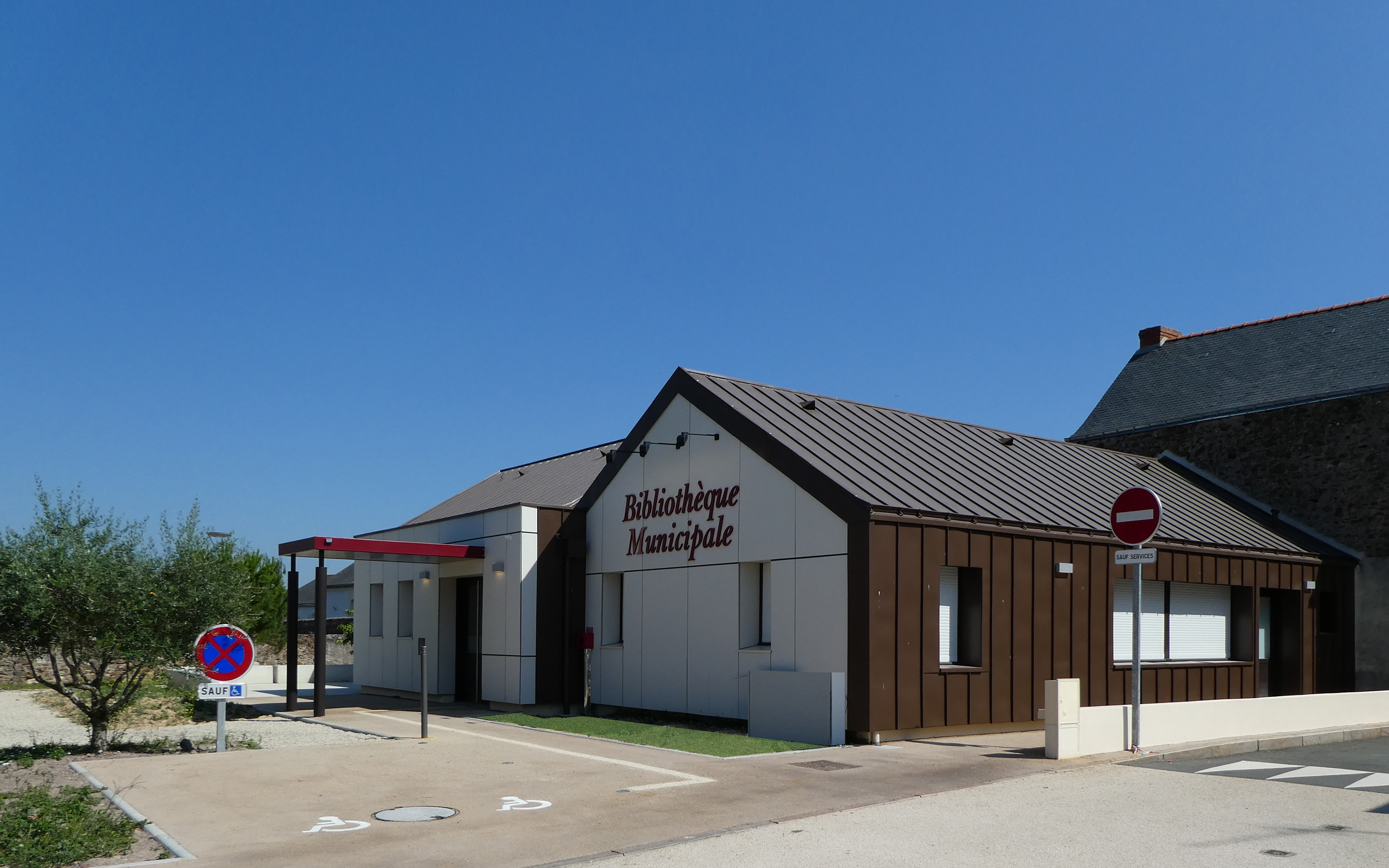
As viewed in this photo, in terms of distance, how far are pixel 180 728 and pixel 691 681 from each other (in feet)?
26.5

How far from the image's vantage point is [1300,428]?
78.6 ft

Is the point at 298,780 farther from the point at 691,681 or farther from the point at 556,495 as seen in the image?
the point at 556,495

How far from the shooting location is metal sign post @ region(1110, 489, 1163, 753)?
12492 millimetres

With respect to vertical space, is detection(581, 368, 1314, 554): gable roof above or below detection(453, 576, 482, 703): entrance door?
above

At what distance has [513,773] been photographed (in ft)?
37.7

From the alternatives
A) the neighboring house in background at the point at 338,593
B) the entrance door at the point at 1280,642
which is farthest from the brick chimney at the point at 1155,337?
the neighboring house in background at the point at 338,593

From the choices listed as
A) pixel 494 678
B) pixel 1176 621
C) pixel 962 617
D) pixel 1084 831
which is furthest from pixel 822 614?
pixel 1176 621

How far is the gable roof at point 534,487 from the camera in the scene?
23250 millimetres

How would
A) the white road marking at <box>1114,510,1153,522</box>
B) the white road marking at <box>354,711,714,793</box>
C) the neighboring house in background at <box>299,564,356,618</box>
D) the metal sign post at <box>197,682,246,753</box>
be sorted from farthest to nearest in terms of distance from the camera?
the neighboring house in background at <box>299,564,356,618</box> < the white road marking at <box>1114,510,1153,522</box> < the metal sign post at <box>197,682,246,753</box> < the white road marking at <box>354,711,714,793</box>

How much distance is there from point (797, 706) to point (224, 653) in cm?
720

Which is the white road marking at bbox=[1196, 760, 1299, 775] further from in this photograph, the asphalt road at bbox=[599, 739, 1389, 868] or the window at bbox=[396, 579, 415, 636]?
the window at bbox=[396, 579, 415, 636]

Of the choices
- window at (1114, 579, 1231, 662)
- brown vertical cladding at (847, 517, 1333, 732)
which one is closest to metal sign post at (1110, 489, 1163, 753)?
brown vertical cladding at (847, 517, 1333, 732)

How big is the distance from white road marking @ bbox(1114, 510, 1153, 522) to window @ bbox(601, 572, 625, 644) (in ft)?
32.0

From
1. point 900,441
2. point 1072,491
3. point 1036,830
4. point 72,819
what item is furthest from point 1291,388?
point 72,819
